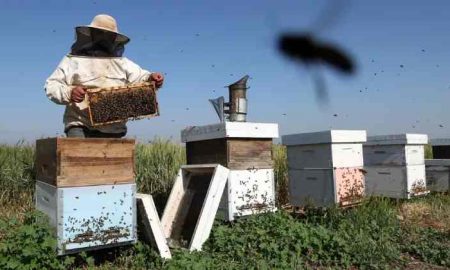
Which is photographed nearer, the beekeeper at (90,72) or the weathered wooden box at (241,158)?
the beekeeper at (90,72)

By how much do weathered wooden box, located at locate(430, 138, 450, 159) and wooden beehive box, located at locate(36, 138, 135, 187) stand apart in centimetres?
667

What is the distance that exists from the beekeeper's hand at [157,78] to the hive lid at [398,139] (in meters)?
4.02

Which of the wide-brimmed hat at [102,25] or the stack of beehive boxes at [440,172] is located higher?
the wide-brimmed hat at [102,25]

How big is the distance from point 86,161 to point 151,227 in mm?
916

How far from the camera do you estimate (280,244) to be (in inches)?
162

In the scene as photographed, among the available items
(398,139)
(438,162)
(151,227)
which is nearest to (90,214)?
(151,227)

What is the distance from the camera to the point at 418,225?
539 cm

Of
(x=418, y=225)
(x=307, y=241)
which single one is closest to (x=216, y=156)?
(x=307, y=241)

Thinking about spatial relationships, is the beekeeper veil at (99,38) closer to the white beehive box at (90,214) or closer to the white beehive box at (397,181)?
the white beehive box at (90,214)

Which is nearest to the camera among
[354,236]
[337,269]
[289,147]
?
[337,269]

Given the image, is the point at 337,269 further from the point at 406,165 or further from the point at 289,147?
the point at 406,165

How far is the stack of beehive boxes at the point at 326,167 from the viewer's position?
→ 5.21 meters

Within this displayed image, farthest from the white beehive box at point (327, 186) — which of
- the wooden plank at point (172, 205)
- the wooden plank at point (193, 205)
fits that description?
the wooden plank at point (172, 205)

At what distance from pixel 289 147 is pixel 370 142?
1880 mm
